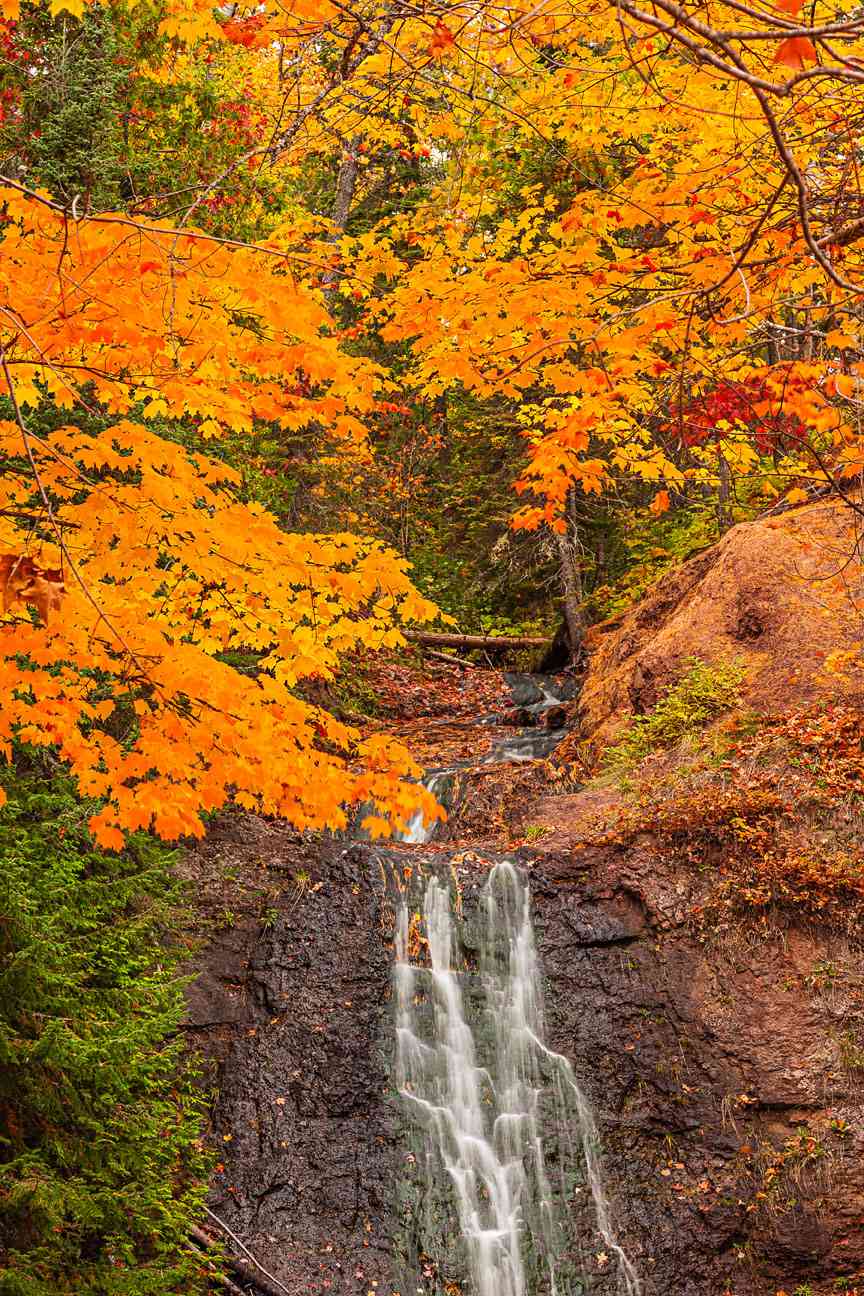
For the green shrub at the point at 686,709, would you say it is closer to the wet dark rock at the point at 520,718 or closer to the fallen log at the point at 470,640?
the wet dark rock at the point at 520,718

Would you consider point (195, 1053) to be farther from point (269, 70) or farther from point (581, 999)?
point (269, 70)

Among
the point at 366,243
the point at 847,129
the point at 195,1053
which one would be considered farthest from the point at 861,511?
the point at 195,1053

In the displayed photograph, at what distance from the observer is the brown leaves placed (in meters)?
2.47

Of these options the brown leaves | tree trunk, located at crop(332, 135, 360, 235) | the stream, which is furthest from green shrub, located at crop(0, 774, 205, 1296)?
tree trunk, located at crop(332, 135, 360, 235)

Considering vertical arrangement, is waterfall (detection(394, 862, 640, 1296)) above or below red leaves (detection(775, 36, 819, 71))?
below

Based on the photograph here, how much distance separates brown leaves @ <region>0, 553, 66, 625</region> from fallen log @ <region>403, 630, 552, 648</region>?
13.6m

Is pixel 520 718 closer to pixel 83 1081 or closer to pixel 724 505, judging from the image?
pixel 724 505

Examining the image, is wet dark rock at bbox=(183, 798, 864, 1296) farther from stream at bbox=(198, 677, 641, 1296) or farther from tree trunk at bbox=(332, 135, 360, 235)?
tree trunk at bbox=(332, 135, 360, 235)

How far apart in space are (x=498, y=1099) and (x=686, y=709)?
152 inches

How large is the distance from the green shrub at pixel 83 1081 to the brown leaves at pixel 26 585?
3186 millimetres

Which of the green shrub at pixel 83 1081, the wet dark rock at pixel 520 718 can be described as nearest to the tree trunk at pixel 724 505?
the wet dark rock at pixel 520 718

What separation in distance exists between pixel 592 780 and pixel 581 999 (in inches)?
95.0

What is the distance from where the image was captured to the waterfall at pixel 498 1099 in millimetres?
6879

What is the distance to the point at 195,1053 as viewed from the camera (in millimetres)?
7340
